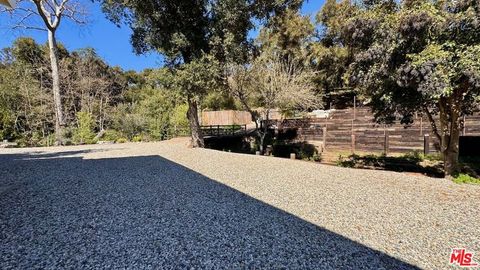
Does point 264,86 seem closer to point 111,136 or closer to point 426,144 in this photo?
point 426,144

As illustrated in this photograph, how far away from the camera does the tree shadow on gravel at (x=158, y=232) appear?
7.18ft

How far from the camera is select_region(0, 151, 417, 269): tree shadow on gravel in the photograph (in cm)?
219

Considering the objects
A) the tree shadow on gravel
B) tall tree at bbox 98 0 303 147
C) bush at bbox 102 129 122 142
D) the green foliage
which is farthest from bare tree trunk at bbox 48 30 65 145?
the tree shadow on gravel

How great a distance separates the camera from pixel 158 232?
2.71 meters

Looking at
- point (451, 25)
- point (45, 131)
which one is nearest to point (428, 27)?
point (451, 25)

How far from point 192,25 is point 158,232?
862 cm

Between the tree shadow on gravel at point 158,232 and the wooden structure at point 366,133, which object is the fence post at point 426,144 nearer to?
the wooden structure at point 366,133

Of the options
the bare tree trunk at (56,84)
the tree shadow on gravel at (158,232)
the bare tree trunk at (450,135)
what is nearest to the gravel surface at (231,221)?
the tree shadow on gravel at (158,232)

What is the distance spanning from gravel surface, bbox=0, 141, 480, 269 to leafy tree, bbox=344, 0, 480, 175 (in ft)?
5.87

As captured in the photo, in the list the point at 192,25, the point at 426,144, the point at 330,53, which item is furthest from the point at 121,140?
the point at 330,53

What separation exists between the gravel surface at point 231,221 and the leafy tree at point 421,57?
1789 mm

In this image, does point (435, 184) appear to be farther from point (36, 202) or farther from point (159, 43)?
point (159, 43)

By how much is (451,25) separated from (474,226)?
3.48 meters

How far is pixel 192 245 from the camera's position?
245 centimetres
